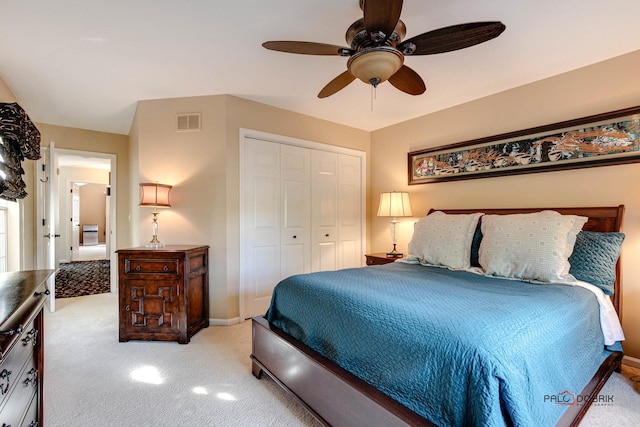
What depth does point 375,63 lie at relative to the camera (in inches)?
64.2

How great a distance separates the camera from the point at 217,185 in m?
3.14

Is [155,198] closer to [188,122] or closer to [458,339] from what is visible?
[188,122]

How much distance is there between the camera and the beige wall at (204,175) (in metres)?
3.13

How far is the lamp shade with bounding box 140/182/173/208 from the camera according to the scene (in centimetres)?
290

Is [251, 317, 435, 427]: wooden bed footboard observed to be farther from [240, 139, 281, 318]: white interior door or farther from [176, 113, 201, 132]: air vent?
[176, 113, 201, 132]: air vent

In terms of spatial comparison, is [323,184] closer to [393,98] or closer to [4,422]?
[393,98]

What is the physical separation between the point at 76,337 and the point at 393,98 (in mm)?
3961

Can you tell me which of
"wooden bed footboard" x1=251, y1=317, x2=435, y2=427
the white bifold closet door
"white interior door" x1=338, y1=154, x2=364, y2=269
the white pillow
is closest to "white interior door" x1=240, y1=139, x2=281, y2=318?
the white bifold closet door

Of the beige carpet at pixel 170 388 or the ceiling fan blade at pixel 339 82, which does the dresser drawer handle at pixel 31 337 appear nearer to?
the beige carpet at pixel 170 388

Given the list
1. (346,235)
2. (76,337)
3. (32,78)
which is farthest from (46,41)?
(346,235)

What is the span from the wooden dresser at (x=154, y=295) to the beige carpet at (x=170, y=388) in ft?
0.37

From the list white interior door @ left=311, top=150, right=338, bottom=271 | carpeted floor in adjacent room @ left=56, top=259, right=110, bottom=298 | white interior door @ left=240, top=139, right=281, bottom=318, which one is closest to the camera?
white interior door @ left=240, top=139, right=281, bottom=318

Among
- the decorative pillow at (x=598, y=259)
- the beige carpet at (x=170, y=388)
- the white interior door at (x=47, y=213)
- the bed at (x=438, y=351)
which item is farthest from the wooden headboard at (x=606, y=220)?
the white interior door at (x=47, y=213)

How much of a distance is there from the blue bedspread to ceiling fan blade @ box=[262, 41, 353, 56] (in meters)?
1.39
